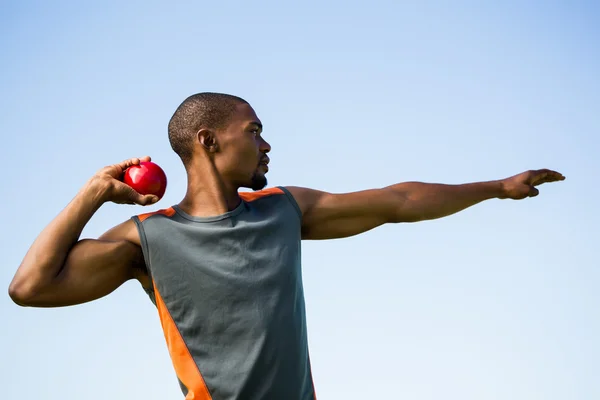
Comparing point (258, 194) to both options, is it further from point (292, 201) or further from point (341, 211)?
point (341, 211)

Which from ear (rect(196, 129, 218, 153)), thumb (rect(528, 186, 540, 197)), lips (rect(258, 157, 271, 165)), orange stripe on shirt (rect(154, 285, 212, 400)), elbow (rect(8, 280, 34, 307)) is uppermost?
ear (rect(196, 129, 218, 153))

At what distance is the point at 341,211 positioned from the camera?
6902mm

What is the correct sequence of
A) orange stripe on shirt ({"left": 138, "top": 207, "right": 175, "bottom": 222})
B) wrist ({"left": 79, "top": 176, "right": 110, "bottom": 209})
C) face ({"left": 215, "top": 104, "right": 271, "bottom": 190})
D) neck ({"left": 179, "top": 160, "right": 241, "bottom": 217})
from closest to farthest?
wrist ({"left": 79, "top": 176, "right": 110, "bottom": 209}) < orange stripe on shirt ({"left": 138, "top": 207, "right": 175, "bottom": 222}) < neck ({"left": 179, "top": 160, "right": 241, "bottom": 217}) < face ({"left": 215, "top": 104, "right": 271, "bottom": 190})

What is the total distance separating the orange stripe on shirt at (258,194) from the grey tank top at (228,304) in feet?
0.99

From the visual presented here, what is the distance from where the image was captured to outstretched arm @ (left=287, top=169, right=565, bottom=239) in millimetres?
6906

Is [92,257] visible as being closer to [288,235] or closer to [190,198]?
[190,198]

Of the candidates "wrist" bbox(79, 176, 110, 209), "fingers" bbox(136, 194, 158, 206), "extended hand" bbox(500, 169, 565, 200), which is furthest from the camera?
"extended hand" bbox(500, 169, 565, 200)

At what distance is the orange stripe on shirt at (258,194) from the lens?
682 centimetres

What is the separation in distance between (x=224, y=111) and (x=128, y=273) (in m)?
1.53

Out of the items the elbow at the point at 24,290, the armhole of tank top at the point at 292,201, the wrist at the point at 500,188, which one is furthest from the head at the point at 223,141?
the wrist at the point at 500,188

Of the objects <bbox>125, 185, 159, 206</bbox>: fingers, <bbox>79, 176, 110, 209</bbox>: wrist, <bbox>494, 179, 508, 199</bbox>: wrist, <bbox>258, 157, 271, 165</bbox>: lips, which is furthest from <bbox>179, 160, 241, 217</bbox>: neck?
<bbox>494, 179, 508, 199</bbox>: wrist

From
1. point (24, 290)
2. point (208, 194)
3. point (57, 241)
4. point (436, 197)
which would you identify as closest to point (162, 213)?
point (208, 194)

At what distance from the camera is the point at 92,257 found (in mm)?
6074

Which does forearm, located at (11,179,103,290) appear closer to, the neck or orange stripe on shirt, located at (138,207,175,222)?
orange stripe on shirt, located at (138,207,175,222)
